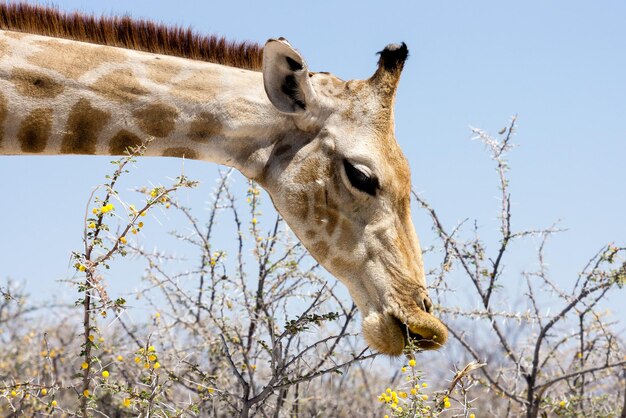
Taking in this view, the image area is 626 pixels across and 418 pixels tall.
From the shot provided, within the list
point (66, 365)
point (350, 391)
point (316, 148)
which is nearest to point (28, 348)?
point (66, 365)

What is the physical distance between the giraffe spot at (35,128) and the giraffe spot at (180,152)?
667mm

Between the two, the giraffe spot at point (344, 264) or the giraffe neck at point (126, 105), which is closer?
the giraffe neck at point (126, 105)

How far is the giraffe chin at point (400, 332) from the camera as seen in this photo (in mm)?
5191

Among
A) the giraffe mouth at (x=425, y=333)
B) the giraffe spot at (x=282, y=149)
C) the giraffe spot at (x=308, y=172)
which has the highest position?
the giraffe spot at (x=282, y=149)

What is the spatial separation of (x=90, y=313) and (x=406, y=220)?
186 centimetres

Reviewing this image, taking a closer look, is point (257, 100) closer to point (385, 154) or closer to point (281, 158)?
point (281, 158)

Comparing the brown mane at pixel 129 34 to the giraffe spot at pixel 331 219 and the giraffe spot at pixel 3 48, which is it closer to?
the giraffe spot at pixel 3 48

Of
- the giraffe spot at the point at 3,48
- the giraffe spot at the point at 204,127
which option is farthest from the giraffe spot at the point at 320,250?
the giraffe spot at the point at 3,48

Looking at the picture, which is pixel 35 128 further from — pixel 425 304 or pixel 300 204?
pixel 425 304

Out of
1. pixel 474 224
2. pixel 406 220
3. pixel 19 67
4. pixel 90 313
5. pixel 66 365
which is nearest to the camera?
pixel 90 313

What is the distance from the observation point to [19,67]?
17.1ft

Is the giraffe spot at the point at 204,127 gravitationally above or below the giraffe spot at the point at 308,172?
above

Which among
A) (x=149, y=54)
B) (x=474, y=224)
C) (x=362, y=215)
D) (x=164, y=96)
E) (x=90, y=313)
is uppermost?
(x=474, y=224)

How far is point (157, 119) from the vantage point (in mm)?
5418
